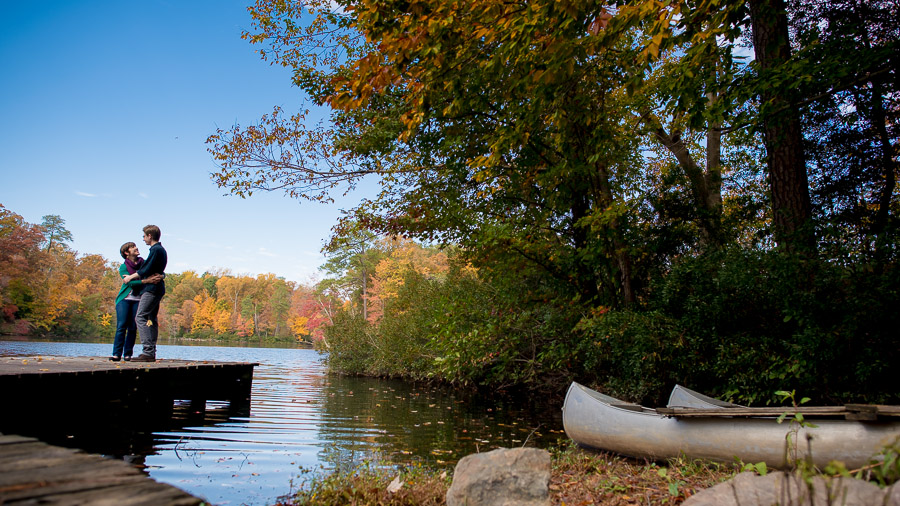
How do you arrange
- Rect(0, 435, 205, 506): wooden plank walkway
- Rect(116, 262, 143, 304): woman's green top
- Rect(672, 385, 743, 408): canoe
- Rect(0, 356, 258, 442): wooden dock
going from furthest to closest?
1. Rect(116, 262, 143, 304): woman's green top
2. Rect(672, 385, 743, 408): canoe
3. Rect(0, 356, 258, 442): wooden dock
4. Rect(0, 435, 205, 506): wooden plank walkway

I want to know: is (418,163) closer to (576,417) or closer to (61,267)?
(576,417)

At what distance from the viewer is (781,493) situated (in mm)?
2211

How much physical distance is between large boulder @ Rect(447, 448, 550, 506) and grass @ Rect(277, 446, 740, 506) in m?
0.39

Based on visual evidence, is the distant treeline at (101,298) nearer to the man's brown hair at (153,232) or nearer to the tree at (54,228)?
the tree at (54,228)

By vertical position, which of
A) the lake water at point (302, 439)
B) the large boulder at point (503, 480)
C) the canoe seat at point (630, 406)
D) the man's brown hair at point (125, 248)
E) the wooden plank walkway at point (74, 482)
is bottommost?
the lake water at point (302, 439)

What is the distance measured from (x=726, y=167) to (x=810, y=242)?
6977 millimetres

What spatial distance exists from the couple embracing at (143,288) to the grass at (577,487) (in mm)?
5041

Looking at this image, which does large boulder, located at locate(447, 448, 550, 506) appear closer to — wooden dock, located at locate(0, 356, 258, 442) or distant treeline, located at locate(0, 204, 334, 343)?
wooden dock, located at locate(0, 356, 258, 442)

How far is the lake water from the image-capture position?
5.68 m

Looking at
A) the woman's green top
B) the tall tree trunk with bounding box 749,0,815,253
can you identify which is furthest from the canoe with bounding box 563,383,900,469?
the woman's green top

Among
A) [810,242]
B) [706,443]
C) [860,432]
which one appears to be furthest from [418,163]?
[860,432]

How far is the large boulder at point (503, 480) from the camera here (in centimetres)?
379

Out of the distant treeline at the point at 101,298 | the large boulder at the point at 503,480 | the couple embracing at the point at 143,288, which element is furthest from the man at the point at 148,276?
the distant treeline at the point at 101,298

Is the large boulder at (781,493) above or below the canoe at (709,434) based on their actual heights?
above
